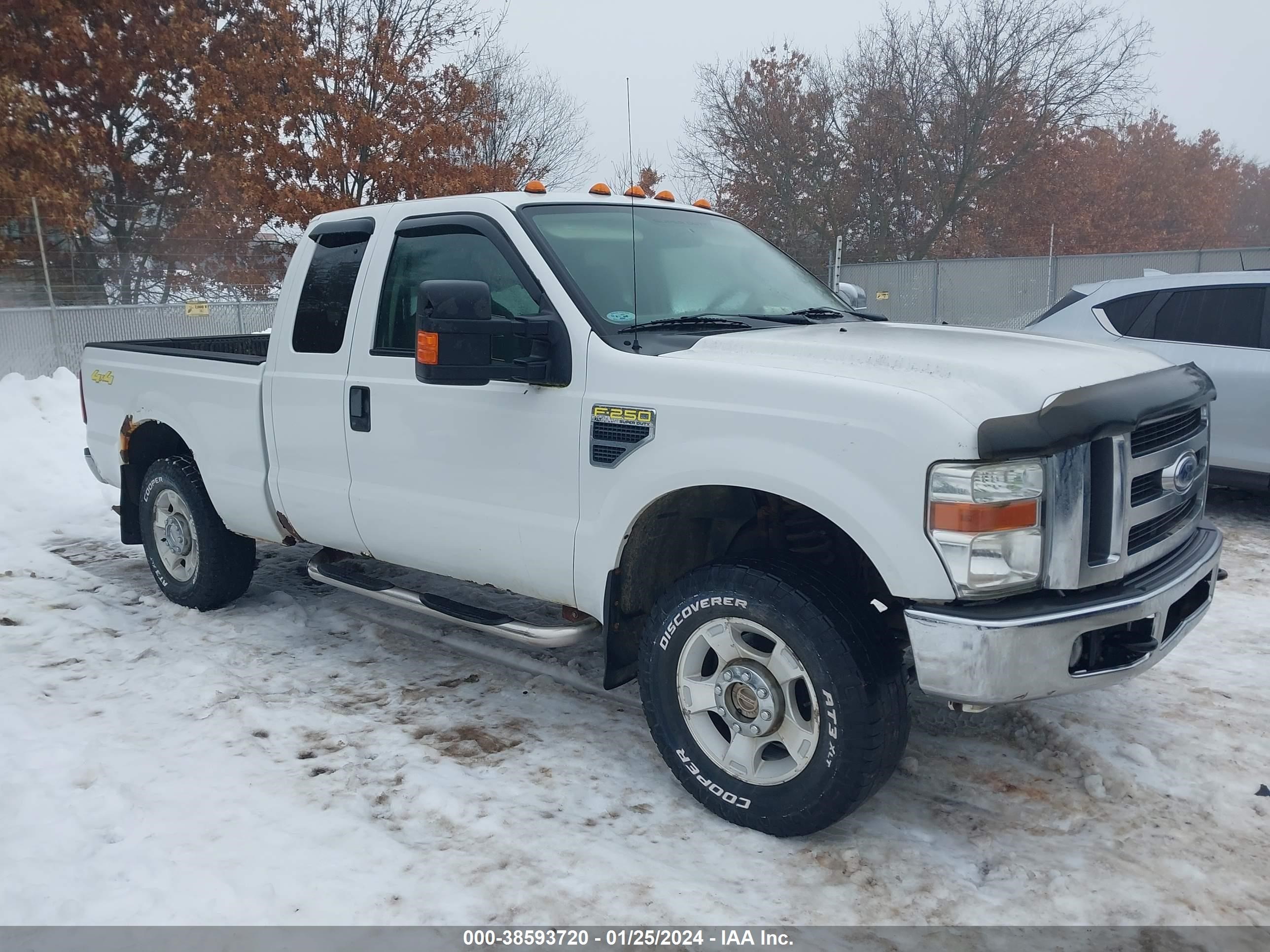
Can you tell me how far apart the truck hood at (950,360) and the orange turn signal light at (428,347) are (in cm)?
77

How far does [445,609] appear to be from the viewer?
13.9 feet

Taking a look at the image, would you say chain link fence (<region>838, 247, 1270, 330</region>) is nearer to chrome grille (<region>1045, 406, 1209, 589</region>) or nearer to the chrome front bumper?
chrome grille (<region>1045, 406, 1209, 589</region>)

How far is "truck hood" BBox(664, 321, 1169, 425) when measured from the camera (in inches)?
112

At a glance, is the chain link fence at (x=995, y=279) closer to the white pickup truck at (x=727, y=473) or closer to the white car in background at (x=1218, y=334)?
the white car in background at (x=1218, y=334)

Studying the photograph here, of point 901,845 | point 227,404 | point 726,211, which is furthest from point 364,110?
point 901,845

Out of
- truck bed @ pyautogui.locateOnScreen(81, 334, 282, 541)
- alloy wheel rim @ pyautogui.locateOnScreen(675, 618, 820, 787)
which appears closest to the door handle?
truck bed @ pyautogui.locateOnScreen(81, 334, 282, 541)

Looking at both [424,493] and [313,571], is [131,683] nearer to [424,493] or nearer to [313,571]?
[313,571]

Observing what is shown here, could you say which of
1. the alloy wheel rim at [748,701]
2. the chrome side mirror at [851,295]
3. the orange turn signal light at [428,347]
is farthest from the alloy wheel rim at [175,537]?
the chrome side mirror at [851,295]

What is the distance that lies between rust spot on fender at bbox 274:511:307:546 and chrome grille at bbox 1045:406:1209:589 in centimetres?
350

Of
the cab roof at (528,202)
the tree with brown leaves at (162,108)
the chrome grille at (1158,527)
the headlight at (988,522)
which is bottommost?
the chrome grille at (1158,527)

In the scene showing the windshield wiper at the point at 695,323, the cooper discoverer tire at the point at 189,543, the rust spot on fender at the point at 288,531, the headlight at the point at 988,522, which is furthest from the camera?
the cooper discoverer tire at the point at 189,543

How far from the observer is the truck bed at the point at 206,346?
17.2ft

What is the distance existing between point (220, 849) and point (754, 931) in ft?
5.50

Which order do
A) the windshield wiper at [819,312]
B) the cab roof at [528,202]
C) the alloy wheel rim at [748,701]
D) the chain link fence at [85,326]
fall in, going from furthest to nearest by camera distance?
the chain link fence at [85,326] < the windshield wiper at [819,312] < the cab roof at [528,202] < the alloy wheel rim at [748,701]
